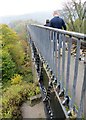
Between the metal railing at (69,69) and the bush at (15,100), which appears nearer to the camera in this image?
the metal railing at (69,69)

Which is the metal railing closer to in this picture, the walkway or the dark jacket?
the dark jacket

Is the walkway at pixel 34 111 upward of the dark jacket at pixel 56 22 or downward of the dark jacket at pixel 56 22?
downward

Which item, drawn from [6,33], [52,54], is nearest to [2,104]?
[52,54]

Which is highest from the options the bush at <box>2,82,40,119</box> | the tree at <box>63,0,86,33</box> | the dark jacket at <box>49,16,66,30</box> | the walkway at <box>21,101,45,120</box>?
the dark jacket at <box>49,16,66,30</box>

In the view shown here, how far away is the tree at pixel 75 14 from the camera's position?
64.6ft

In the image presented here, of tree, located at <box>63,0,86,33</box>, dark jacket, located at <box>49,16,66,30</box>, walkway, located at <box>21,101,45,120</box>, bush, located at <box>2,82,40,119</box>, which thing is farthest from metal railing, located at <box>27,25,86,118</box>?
tree, located at <box>63,0,86,33</box>

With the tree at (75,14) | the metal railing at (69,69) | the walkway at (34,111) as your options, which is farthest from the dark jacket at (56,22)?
the tree at (75,14)

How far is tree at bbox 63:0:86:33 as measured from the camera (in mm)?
19694

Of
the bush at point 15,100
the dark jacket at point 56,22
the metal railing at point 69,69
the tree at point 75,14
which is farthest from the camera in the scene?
the tree at point 75,14

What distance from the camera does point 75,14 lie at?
72.7 ft

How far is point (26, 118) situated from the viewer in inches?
413

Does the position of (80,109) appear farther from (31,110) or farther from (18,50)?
(18,50)

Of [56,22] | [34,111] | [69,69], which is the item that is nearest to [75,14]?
[34,111]

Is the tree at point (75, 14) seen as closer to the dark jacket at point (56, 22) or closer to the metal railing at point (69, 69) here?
the dark jacket at point (56, 22)
